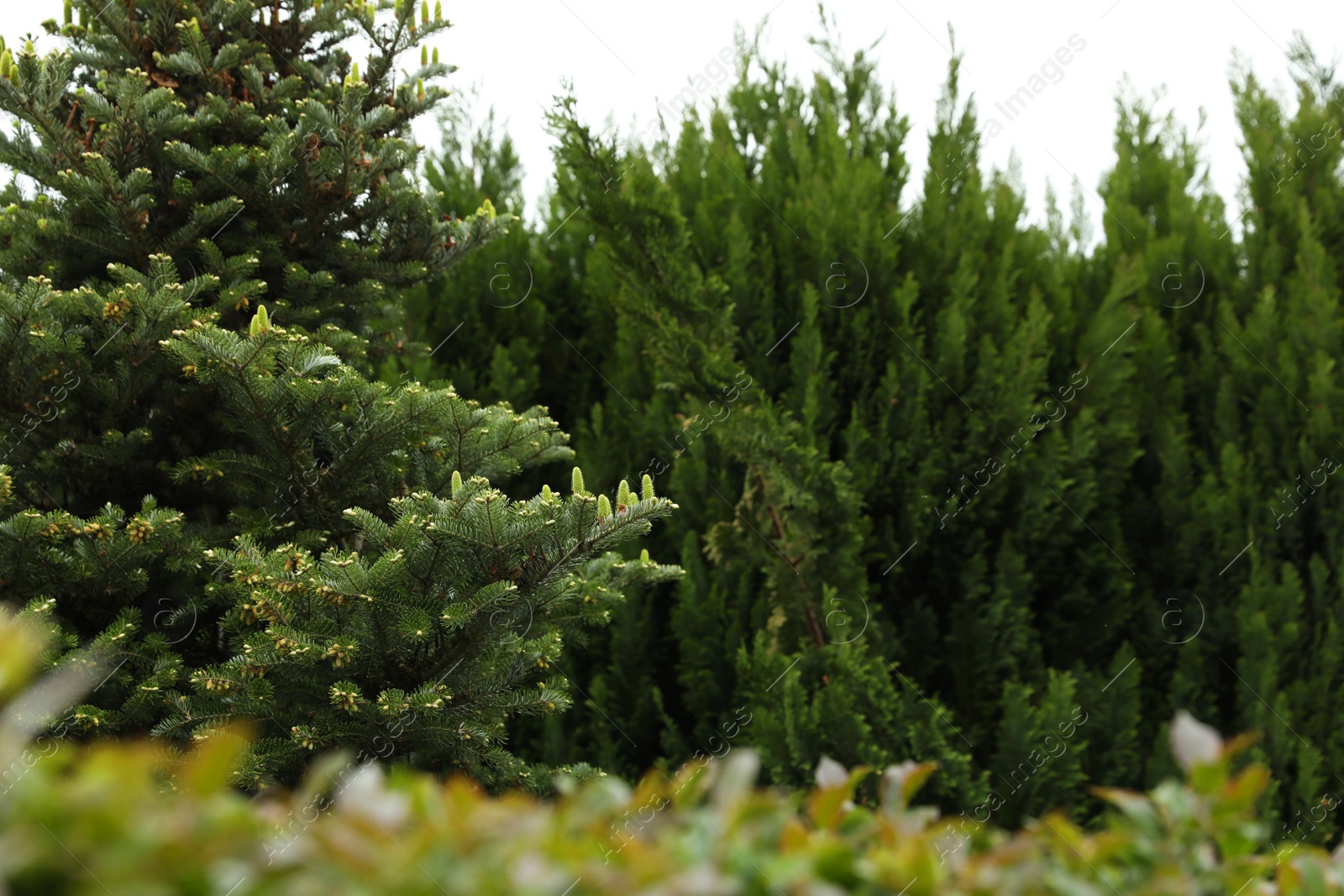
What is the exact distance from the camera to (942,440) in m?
4.58

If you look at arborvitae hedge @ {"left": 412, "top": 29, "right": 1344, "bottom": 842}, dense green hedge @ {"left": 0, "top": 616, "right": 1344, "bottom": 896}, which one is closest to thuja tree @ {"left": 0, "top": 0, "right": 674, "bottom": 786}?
arborvitae hedge @ {"left": 412, "top": 29, "right": 1344, "bottom": 842}

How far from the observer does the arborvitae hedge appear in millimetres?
4227

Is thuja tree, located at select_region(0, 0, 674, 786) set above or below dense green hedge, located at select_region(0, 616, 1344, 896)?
above

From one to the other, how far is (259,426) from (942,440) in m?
2.96

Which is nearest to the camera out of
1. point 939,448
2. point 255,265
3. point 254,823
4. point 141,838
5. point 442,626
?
point 141,838

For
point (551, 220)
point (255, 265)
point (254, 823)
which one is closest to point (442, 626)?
point (255, 265)

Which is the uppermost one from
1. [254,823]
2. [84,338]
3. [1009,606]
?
[84,338]

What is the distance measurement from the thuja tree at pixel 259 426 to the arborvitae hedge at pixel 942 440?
3.58ft

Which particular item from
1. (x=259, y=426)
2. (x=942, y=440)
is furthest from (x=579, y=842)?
(x=942, y=440)

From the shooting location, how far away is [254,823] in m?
0.82

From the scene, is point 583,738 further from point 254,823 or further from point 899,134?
point 254,823

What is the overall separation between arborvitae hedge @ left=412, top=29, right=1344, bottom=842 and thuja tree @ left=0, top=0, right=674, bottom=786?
1092mm

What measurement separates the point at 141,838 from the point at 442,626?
2.13 m

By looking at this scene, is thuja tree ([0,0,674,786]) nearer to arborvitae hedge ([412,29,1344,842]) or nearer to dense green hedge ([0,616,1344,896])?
arborvitae hedge ([412,29,1344,842])
